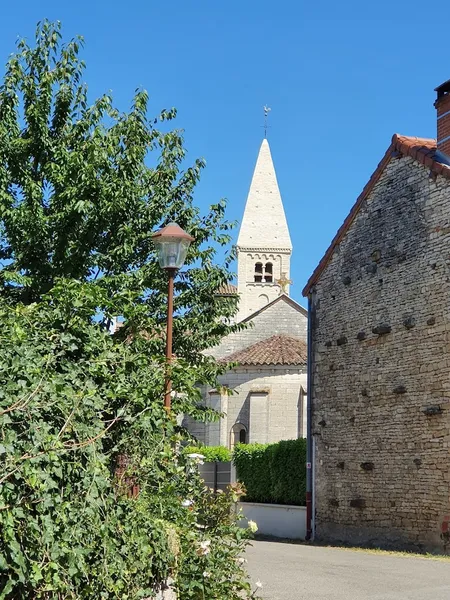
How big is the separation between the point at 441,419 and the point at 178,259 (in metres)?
8.07

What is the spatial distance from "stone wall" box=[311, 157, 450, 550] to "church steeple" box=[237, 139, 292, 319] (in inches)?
1742

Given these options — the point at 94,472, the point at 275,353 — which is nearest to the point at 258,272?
the point at 275,353

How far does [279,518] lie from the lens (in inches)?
880

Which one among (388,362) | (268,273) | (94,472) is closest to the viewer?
(94,472)

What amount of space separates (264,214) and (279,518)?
4799 centimetres

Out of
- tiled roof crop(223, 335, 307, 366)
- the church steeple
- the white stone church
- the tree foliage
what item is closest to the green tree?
the tree foliage

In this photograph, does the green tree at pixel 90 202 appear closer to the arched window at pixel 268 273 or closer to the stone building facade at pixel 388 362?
the stone building facade at pixel 388 362

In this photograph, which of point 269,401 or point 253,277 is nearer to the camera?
point 269,401

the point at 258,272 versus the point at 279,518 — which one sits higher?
the point at 258,272

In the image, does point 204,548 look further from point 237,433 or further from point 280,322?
point 280,322

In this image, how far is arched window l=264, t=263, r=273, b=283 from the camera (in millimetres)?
66863

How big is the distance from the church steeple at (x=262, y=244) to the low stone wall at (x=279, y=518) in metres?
40.7

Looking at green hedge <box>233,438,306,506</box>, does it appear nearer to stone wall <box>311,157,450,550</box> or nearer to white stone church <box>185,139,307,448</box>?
stone wall <box>311,157,450,550</box>

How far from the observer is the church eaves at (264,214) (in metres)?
67.0
